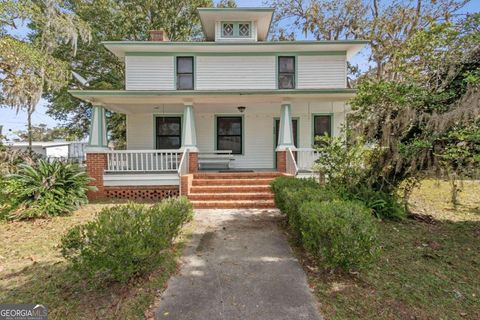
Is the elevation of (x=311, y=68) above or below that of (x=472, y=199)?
above

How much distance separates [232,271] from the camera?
3736 mm

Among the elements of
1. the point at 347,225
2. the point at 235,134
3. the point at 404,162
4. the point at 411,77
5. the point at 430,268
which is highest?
the point at 411,77

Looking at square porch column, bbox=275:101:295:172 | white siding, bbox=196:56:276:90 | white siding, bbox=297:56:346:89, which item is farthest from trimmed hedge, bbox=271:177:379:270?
white siding, bbox=297:56:346:89

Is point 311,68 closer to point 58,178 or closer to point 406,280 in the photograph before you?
point 406,280

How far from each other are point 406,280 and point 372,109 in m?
4.17

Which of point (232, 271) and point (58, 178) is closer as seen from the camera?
point (232, 271)

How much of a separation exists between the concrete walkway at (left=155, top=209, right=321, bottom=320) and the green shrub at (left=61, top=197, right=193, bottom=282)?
0.56 metres

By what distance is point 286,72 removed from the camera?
1084cm

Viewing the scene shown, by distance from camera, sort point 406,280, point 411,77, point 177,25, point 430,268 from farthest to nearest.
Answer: point 177,25, point 411,77, point 430,268, point 406,280

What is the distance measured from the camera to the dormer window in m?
11.4

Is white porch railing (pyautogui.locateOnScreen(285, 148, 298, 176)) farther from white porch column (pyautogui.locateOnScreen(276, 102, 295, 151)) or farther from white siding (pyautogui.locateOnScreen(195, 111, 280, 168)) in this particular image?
white siding (pyautogui.locateOnScreen(195, 111, 280, 168))

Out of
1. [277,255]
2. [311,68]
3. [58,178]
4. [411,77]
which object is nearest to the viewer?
[277,255]

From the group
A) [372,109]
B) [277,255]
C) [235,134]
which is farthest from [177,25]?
[277,255]
